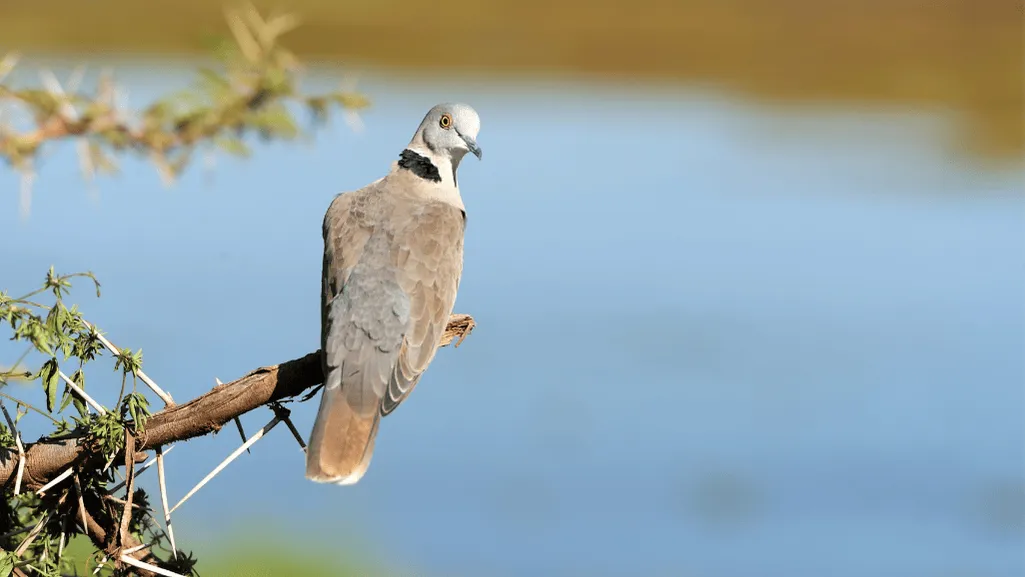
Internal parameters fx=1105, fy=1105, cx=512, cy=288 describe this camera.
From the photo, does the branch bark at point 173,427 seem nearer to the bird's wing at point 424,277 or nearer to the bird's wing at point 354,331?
the bird's wing at point 354,331

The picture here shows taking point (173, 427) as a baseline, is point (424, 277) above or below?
above

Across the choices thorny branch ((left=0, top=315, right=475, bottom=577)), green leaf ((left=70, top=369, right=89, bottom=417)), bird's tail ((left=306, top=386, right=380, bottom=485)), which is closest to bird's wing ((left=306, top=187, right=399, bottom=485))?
bird's tail ((left=306, top=386, right=380, bottom=485))

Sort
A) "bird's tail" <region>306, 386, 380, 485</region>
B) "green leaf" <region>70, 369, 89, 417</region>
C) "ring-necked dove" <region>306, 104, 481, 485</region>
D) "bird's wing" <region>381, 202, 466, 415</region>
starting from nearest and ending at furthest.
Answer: "green leaf" <region>70, 369, 89, 417</region> < "bird's tail" <region>306, 386, 380, 485</region> < "ring-necked dove" <region>306, 104, 481, 485</region> < "bird's wing" <region>381, 202, 466, 415</region>

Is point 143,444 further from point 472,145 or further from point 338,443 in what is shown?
point 472,145

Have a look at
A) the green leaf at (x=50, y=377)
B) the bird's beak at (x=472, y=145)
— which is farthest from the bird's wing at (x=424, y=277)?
the green leaf at (x=50, y=377)

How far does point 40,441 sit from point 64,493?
0.13 metres

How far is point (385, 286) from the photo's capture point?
145 inches

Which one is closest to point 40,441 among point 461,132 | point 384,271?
point 384,271

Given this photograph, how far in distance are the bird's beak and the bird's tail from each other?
1.42 metres

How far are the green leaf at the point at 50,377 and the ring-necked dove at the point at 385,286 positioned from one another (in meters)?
0.90

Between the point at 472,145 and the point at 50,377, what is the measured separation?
92.5 inches

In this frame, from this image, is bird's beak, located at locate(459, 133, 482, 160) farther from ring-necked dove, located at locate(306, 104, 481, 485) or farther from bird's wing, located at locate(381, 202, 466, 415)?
bird's wing, located at locate(381, 202, 466, 415)

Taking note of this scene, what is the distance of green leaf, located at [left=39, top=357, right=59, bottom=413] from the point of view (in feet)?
7.61

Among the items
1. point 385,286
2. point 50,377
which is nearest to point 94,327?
point 50,377
